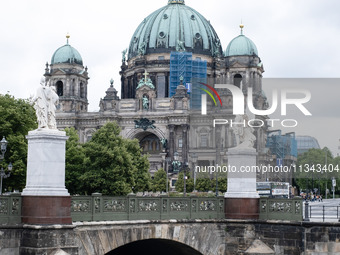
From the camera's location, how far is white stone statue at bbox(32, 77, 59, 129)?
25703mm

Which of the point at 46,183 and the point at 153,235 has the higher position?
the point at 46,183

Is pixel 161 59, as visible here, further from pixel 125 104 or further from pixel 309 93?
pixel 309 93

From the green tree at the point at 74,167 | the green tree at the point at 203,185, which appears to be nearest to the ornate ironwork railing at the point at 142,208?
the green tree at the point at 74,167

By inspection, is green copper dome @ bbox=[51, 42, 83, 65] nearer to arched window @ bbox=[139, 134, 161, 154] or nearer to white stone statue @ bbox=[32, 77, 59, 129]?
arched window @ bbox=[139, 134, 161, 154]

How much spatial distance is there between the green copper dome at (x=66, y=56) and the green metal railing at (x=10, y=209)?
110395 mm

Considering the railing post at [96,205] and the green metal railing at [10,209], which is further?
the railing post at [96,205]

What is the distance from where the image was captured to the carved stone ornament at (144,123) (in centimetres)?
12506

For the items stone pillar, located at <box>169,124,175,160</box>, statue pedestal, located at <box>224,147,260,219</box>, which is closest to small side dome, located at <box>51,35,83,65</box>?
stone pillar, located at <box>169,124,175,160</box>

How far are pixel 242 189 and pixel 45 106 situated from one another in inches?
402

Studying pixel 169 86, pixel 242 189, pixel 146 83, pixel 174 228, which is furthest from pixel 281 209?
pixel 169 86

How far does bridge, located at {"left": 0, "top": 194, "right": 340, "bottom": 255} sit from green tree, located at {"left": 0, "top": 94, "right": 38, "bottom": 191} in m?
18.5

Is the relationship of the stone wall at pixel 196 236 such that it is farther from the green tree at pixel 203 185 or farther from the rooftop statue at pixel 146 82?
the rooftop statue at pixel 146 82

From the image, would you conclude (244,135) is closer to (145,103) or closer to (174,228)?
(174,228)

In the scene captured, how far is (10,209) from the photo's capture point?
2470cm
